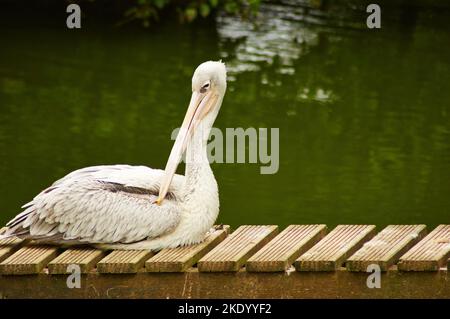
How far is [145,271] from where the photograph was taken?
7.46m

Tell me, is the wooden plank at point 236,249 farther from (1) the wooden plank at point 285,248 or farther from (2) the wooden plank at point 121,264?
(2) the wooden plank at point 121,264

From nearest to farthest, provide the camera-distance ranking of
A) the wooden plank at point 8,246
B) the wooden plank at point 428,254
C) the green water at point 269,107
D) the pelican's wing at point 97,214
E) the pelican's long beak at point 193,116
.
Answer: the wooden plank at point 428,254 → the pelican's wing at point 97,214 → the wooden plank at point 8,246 → the pelican's long beak at point 193,116 → the green water at point 269,107

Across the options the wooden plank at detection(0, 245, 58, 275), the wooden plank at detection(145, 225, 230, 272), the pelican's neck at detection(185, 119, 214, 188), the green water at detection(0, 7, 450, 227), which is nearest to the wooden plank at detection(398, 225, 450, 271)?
the wooden plank at detection(145, 225, 230, 272)

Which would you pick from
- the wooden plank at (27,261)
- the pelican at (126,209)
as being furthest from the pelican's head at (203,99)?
the wooden plank at (27,261)

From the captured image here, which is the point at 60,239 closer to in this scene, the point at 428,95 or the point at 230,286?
the point at 230,286

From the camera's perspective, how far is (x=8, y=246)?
25.6ft

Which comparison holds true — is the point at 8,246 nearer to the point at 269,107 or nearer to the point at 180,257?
the point at 180,257

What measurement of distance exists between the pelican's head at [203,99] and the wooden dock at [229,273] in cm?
74

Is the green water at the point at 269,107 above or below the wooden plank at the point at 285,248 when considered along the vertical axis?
below

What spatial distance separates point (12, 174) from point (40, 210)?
3.67 meters

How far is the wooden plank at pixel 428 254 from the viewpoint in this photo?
24.2ft

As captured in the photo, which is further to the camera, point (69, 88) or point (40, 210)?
point (69, 88)
